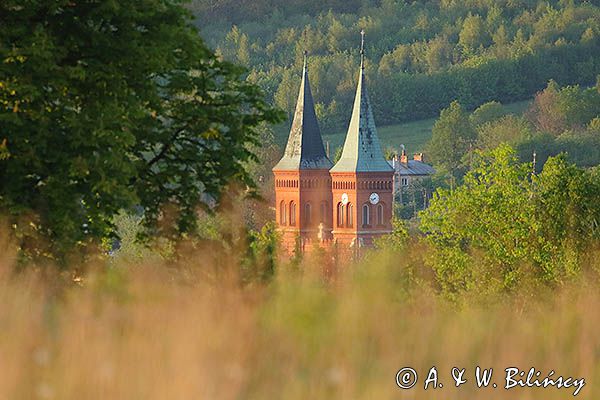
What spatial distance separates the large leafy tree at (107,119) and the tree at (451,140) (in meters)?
123

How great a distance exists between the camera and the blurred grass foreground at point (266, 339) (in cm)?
464

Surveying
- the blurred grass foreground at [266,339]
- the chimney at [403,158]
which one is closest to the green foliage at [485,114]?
the chimney at [403,158]

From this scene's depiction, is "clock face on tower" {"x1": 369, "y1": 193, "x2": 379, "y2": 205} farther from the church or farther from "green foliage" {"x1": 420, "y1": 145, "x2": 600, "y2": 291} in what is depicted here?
"green foliage" {"x1": 420, "y1": 145, "x2": 600, "y2": 291}

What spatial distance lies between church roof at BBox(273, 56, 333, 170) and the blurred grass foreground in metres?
87.2

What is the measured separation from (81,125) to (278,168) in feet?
275

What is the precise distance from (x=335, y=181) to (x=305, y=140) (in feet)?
12.3

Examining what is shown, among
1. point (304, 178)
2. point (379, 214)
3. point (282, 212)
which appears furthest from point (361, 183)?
point (282, 212)

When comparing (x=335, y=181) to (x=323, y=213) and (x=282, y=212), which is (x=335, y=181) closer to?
(x=323, y=213)

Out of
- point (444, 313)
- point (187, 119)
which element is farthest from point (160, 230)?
point (444, 313)

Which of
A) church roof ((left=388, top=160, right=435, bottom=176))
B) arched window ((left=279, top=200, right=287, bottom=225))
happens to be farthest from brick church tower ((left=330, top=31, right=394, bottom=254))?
church roof ((left=388, top=160, right=435, bottom=176))

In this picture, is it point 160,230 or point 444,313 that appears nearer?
point 444,313

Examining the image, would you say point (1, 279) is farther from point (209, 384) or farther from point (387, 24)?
point (387, 24)

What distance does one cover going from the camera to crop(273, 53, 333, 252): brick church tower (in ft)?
307

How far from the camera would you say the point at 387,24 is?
193 metres
